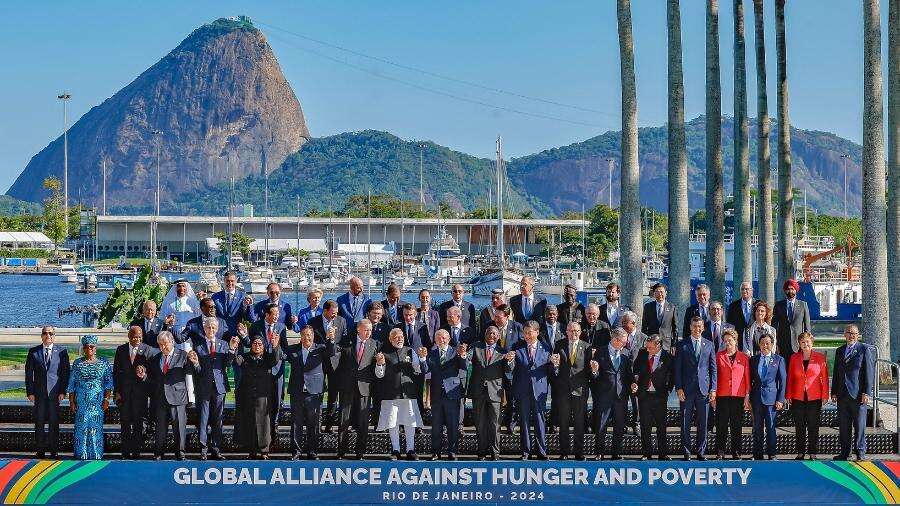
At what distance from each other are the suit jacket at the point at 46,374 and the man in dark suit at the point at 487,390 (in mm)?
5429

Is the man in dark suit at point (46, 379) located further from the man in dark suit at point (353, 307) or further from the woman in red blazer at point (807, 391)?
the woman in red blazer at point (807, 391)

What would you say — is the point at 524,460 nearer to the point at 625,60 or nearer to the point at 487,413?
the point at 487,413

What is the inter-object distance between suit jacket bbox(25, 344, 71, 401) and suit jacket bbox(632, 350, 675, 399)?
299 inches

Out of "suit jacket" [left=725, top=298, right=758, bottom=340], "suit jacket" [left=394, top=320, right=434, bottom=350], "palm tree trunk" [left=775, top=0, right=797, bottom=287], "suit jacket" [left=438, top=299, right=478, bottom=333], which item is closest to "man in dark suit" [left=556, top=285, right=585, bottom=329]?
"suit jacket" [left=438, top=299, right=478, bottom=333]

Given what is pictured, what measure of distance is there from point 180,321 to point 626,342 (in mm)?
6411

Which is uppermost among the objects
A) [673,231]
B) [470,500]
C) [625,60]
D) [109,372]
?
[625,60]

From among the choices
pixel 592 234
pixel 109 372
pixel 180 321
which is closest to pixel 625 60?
pixel 180 321

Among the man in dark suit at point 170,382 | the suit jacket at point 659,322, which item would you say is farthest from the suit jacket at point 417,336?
the suit jacket at point 659,322

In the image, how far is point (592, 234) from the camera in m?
130

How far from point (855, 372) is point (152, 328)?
9577mm

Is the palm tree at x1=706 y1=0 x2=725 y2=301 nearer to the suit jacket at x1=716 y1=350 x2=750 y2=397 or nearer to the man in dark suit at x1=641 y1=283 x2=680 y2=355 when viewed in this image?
the man in dark suit at x1=641 y1=283 x2=680 y2=355

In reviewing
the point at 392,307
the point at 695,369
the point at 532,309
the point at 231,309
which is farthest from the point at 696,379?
the point at 231,309

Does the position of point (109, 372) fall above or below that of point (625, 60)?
below

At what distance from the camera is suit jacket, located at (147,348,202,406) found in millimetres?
16344
